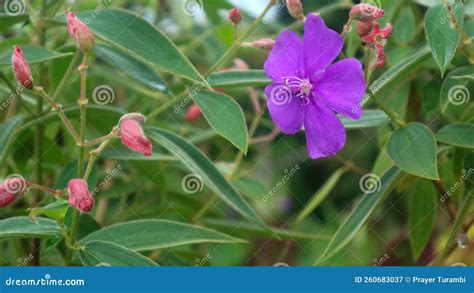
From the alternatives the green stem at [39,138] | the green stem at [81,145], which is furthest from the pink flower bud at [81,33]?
the green stem at [39,138]

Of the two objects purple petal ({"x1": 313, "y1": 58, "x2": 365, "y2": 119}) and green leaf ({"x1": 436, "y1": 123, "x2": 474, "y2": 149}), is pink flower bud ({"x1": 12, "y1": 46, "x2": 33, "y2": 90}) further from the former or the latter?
green leaf ({"x1": 436, "y1": 123, "x2": 474, "y2": 149})

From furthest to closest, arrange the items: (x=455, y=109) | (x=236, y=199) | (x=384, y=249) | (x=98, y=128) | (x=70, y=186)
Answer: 1. (x=384, y=249)
2. (x=455, y=109)
3. (x=98, y=128)
4. (x=236, y=199)
5. (x=70, y=186)

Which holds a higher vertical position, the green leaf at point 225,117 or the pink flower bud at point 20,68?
the pink flower bud at point 20,68

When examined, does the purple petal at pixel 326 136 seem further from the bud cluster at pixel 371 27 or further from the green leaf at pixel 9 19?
the green leaf at pixel 9 19

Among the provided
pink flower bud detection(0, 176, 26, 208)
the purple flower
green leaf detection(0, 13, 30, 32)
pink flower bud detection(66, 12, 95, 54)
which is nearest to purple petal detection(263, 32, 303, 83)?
the purple flower

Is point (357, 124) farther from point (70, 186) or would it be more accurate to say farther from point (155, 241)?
point (70, 186)

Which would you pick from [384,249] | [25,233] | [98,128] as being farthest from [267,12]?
[384,249]
